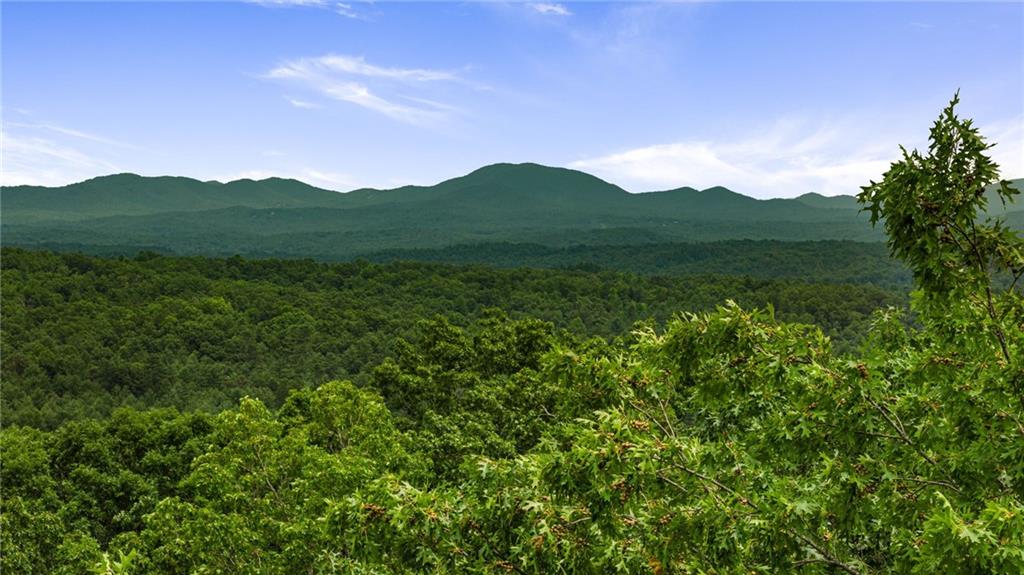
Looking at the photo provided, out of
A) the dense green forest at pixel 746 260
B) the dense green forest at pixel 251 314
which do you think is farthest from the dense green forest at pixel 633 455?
the dense green forest at pixel 746 260

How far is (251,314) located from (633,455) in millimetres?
65263

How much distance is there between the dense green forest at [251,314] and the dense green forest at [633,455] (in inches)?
364

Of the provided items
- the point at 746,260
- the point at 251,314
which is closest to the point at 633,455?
the point at 251,314

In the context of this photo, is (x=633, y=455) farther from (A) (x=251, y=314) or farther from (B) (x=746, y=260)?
(B) (x=746, y=260)

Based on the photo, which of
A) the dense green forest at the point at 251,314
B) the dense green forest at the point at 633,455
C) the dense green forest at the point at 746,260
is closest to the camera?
the dense green forest at the point at 633,455

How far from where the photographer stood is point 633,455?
4355 millimetres

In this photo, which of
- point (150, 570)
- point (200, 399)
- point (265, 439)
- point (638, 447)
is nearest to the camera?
point (638, 447)

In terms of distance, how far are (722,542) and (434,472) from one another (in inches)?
577

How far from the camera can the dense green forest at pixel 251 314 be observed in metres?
46.0

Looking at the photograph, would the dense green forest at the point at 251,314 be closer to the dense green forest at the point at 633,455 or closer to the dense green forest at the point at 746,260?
the dense green forest at the point at 633,455

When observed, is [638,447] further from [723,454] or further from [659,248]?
[659,248]

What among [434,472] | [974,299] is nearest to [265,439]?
[434,472]

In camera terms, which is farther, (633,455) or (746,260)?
(746,260)

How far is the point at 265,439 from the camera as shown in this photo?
620 inches
